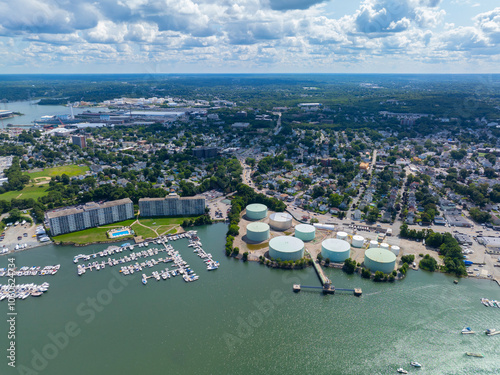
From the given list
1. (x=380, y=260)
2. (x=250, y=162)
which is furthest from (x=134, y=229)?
(x=250, y=162)

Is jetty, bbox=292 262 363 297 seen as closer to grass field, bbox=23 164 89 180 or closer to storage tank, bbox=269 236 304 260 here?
storage tank, bbox=269 236 304 260

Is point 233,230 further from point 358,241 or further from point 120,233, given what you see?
point 358,241

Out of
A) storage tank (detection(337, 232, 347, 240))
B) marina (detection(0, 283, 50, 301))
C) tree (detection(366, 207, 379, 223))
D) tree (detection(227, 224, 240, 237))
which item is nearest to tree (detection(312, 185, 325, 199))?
tree (detection(366, 207, 379, 223))

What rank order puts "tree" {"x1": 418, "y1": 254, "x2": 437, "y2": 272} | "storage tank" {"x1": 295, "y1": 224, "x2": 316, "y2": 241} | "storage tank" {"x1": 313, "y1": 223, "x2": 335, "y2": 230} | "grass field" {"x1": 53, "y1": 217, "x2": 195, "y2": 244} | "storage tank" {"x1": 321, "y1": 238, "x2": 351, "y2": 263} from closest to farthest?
"tree" {"x1": 418, "y1": 254, "x2": 437, "y2": 272}, "storage tank" {"x1": 321, "y1": 238, "x2": 351, "y2": 263}, "storage tank" {"x1": 295, "y1": 224, "x2": 316, "y2": 241}, "grass field" {"x1": 53, "y1": 217, "x2": 195, "y2": 244}, "storage tank" {"x1": 313, "y1": 223, "x2": 335, "y2": 230}

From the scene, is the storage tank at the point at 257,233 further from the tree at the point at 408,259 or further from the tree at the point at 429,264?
the tree at the point at 429,264

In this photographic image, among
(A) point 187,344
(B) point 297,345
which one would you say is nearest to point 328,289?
(B) point 297,345

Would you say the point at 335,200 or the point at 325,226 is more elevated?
the point at 335,200
